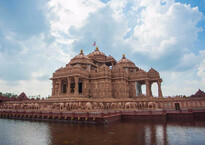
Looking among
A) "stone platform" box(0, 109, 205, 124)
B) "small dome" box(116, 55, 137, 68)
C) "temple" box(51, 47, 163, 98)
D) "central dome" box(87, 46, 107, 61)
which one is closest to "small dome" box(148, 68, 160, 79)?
"temple" box(51, 47, 163, 98)

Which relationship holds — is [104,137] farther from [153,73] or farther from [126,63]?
[126,63]

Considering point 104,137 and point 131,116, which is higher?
A: point 104,137

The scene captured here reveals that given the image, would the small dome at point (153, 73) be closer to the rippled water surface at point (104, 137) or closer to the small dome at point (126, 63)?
the small dome at point (126, 63)

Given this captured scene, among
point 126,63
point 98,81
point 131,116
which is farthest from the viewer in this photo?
point 126,63

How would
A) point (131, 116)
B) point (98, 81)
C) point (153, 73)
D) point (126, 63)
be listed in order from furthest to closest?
point (126, 63) < point (153, 73) < point (98, 81) < point (131, 116)

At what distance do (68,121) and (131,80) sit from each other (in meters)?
35.6

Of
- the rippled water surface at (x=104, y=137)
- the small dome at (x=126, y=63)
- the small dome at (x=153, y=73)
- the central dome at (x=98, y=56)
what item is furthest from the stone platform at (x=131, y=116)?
the central dome at (x=98, y=56)

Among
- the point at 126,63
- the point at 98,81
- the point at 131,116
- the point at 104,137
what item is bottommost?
the point at 131,116

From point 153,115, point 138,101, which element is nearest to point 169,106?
point 138,101

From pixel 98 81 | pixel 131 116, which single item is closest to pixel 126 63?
pixel 98 81

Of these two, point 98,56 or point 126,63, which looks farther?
point 98,56

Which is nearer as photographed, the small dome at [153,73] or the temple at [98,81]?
the temple at [98,81]

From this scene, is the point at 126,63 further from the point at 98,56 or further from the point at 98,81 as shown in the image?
the point at 98,81

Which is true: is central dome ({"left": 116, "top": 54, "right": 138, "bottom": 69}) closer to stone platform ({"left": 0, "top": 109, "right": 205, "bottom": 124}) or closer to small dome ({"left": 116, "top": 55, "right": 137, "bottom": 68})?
small dome ({"left": 116, "top": 55, "right": 137, "bottom": 68})
